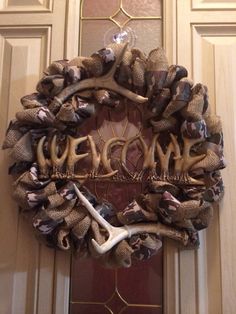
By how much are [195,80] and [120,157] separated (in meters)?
0.28

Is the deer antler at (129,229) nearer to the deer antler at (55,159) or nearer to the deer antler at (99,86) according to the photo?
the deer antler at (55,159)

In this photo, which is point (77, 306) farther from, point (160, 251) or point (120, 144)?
point (120, 144)

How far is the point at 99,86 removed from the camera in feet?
3.23

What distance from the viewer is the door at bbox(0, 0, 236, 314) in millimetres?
943

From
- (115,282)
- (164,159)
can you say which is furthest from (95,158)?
(115,282)

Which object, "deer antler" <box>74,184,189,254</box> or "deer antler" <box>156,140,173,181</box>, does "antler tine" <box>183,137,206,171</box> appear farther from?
"deer antler" <box>74,184,189,254</box>

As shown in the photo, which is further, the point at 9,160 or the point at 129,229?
the point at 9,160

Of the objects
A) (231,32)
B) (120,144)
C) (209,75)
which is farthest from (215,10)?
(120,144)

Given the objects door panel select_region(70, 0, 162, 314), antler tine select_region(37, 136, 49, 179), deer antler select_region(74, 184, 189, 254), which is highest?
antler tine select_region(37, 136, 49, 179)

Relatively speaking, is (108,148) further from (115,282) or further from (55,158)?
(115,282)

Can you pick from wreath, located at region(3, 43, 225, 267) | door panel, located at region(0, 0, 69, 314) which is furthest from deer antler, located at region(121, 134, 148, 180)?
door panel, located at region(0, 0, 69, 314)

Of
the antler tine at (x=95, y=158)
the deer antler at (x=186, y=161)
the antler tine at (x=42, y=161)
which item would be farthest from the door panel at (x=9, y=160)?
the deer antler at (x=186, y=161)

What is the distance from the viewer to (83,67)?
0.98 metres

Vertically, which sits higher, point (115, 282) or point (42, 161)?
point (42, 161)
